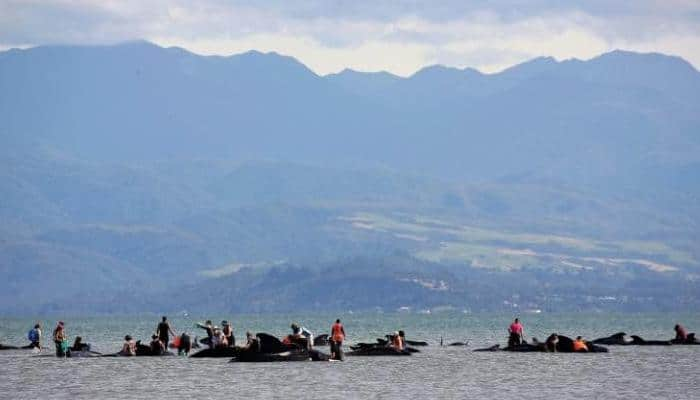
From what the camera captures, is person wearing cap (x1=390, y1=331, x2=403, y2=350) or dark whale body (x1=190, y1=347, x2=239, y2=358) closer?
dark whale body (x1=190, y1=347, x2=239, y2=358)

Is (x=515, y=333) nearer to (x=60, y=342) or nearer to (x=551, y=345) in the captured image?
(x=551, y=345)

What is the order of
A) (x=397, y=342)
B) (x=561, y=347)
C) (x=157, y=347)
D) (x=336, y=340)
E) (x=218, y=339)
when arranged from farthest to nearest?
1. (x=561, y=347)
2. (x=397, y=342)
3. (x=157, y=347)
4. (x=218, y=339)
5. (x=336, y=340)

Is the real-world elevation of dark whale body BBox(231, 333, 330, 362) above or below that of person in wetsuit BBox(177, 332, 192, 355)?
below

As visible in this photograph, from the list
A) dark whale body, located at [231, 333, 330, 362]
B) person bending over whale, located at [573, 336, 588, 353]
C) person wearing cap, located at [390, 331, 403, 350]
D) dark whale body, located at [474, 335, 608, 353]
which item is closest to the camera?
dark whale body, located at [231, 333, 330, 362]

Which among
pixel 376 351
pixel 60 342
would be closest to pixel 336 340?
pixel 376 351

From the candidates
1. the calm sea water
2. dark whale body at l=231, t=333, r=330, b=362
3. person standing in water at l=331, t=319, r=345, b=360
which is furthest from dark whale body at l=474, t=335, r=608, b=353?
dark whale body at l=231, t=333, r=330, b=362

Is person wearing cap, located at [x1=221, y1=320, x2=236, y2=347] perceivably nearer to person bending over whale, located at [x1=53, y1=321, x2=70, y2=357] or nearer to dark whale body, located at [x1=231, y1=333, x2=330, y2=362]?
dark whale body, located at [x1=231, y1=333, x2=330, y2=362]

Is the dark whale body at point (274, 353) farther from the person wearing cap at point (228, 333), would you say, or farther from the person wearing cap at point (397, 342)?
the person wearing cap at point (397, 342)

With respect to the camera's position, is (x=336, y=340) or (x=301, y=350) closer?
(x=336, y=340)

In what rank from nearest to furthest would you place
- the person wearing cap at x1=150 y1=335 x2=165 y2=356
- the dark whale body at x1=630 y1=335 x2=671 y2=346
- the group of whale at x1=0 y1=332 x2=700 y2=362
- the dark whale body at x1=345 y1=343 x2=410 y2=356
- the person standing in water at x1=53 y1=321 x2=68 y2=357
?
the group of whale at x1=0 y1=332 x2=700 y2=362 → the person wearing cap at x1=150 y1=335 x2=165 y2=356 → the dark whale body at x1=345 y1=343 x2=410 y2=356 → the person standing in water at x1=53 y1=321 x2=68 y2=357 → the dark whale body at x1=630 y1=335 x2=671 y2=346

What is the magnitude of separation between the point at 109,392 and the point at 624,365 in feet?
120

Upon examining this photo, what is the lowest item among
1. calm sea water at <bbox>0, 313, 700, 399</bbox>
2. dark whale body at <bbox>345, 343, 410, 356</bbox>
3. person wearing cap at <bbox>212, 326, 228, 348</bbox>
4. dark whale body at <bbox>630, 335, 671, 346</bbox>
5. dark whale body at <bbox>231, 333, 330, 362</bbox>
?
calm sea water at <bbox>0, 313, 700, 399</bbox>

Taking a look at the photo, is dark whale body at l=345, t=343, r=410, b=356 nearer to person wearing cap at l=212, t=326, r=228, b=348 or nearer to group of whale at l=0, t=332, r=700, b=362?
group of whale at l=0, t=332, r=700, b=362

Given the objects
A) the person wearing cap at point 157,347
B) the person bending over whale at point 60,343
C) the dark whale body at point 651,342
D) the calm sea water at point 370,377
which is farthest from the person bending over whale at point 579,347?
the person bending over whale at point 60,343
